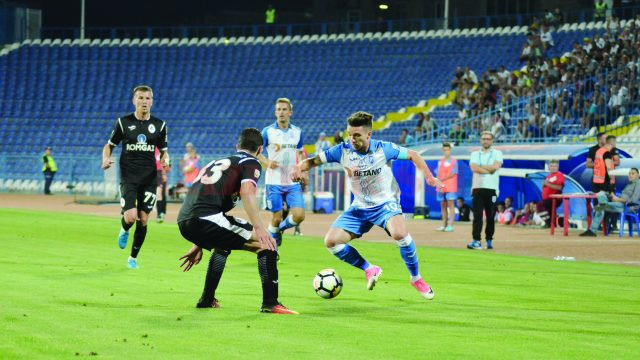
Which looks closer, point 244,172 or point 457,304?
point 244,172

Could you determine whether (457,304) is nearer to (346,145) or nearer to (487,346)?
(346,145)

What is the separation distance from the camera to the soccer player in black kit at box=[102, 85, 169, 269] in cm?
1536

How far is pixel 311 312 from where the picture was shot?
10828 millimetres

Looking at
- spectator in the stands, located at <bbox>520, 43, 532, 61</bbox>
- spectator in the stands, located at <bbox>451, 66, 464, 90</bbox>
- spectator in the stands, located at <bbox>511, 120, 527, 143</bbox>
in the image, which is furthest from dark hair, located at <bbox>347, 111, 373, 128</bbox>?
spectator in the stands, located at <bbox>520, 43, 532, 61</bbox>

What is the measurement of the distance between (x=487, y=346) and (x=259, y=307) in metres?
2.98

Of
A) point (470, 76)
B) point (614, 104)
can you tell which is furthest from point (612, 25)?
point (614, 104)

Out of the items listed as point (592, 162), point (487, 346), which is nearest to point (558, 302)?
point (487, 346)

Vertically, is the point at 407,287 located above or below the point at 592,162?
below

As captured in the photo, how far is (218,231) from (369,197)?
265 cm

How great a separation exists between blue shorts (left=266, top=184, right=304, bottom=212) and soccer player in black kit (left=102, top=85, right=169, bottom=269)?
3.03 meters

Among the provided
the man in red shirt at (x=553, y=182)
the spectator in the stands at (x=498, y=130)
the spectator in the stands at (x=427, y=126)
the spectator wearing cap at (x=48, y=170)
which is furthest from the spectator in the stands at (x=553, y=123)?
the spectator wearing cap at (x=48, y=170)

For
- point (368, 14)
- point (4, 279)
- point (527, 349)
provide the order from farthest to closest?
point (368, 14), point (4, 279), point (527, 349)

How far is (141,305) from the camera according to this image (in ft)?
36.1

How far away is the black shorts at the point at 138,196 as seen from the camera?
50.5 feet
